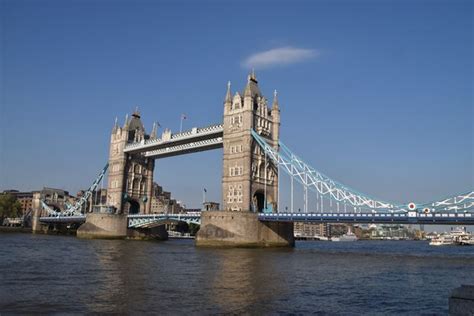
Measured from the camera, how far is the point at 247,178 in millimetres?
68188

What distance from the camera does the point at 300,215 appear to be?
5991 centimetres

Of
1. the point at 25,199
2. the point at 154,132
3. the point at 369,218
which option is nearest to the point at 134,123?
the point at 154,132

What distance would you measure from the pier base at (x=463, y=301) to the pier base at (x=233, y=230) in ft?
169

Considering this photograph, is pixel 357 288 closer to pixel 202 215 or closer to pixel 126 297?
pixel 126 297

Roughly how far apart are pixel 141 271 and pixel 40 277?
6.78 metres

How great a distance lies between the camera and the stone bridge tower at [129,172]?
95.9 metres

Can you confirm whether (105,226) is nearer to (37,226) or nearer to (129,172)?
(129,172)

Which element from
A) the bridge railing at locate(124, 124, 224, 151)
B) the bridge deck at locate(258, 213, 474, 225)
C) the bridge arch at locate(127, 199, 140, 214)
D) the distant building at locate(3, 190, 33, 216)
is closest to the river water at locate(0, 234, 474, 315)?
the bridge deck at locate(258, 213, 474, 225)

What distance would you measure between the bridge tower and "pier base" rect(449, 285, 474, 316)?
51739 millimetres

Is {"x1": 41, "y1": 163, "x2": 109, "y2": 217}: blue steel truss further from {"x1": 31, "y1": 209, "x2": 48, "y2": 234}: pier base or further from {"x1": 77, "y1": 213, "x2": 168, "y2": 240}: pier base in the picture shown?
{"x1": 77, "y1": 213, "x2": 168, "y2": 240}: pier base

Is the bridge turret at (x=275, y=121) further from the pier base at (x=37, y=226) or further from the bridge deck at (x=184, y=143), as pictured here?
the pier base at (x=37, y=226)

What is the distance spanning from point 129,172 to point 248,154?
1498 inches

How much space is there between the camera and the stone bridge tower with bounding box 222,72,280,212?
69062 millimetres

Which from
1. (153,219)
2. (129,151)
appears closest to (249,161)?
(153,219)
